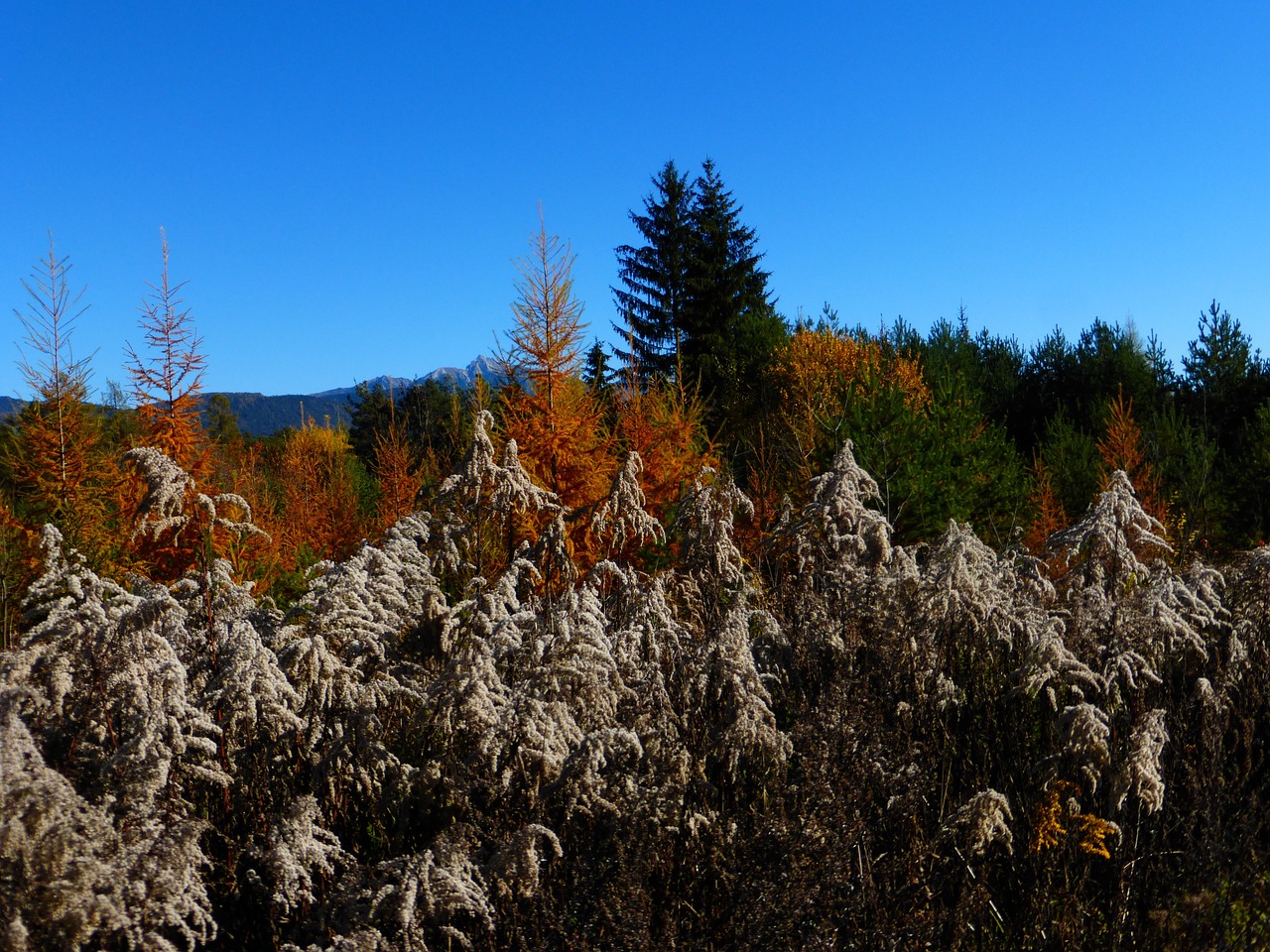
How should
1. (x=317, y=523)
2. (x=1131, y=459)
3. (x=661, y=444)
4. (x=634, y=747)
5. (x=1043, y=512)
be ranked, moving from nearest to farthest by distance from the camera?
(x=634, y=747)
(x=661, y=444)
(x=1043, y=512)
(x=317, y=523)
(x=1131, y=459)

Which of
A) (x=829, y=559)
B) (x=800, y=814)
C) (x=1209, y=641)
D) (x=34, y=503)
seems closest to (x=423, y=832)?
(x=800, y=814)

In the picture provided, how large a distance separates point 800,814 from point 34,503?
16.6 meters

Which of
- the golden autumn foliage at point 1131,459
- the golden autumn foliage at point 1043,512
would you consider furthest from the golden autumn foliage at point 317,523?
the golden autumn foliage at point 1131,459

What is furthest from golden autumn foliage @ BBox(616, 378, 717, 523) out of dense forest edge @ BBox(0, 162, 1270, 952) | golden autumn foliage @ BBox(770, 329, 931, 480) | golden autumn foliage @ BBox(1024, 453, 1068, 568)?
dense forest edge @ BBox(0, 162, 1270, 952)

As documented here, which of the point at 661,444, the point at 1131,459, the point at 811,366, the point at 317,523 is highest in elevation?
the point at 811,366

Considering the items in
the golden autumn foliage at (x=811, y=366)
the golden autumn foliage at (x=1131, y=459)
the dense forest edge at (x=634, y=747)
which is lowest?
the dense forest edge at (x=634, y=747)

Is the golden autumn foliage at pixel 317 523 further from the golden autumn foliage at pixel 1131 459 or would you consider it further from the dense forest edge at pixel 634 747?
the golden autumn foliage at pixel 1131 459

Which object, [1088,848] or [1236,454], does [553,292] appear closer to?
[1088,848]

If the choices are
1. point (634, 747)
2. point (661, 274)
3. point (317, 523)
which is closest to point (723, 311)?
point (661, 274)

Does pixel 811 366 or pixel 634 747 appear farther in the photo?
pixel 811 366

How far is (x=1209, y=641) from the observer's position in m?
4.38

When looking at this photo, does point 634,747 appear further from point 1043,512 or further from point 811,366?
point 811,366

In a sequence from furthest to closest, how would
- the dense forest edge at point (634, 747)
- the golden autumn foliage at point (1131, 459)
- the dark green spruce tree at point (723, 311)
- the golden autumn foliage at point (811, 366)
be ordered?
1. the dark green spruce tree at point (723, 311)
2. the golden autumn foliage at point (811, 366)
3. the golden autumn foliage at point (1131, 459)
4. the dense forest edge at point (634, 747)

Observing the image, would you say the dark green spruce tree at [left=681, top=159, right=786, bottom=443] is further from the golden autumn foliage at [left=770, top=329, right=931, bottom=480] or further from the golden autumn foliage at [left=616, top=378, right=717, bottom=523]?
the golden autumn foliage at [left=616, top=378, right=717, bottom=523]
